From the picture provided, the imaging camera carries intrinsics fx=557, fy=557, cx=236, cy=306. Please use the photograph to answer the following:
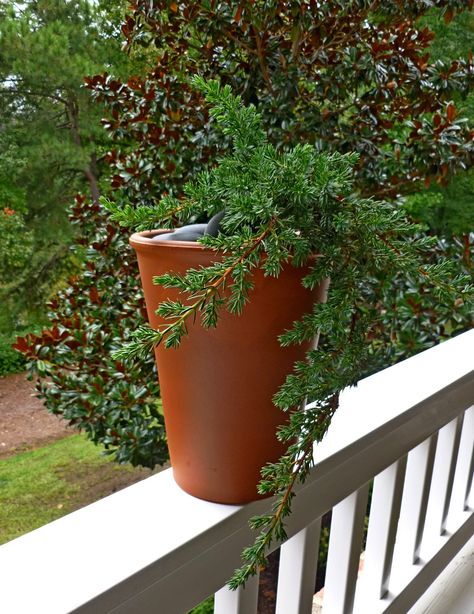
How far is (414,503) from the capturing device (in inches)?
37.9

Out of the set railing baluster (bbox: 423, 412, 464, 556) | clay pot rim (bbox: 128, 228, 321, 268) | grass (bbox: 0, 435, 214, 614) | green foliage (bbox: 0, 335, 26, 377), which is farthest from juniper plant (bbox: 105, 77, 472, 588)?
green foliage (bbox: 0, 335, 26, 377)

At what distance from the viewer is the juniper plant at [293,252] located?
43cm

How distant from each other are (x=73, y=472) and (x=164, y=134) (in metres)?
1.28

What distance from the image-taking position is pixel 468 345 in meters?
1.05

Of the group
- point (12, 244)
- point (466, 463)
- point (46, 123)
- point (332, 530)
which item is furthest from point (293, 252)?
point (12, 244)

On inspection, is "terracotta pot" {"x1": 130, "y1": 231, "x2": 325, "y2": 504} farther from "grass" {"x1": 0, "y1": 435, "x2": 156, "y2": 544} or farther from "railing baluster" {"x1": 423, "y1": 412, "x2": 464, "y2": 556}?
"grass" {"x1": 0, "y1": 435, "x2": 156, "y2": 544}

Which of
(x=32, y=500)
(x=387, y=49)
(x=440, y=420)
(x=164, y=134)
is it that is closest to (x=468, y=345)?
(x=440, y=420)

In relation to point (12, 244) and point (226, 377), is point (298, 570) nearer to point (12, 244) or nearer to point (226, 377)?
point (226, 377)

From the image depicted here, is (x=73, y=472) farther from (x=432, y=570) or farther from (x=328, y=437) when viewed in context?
(x=328, y=437)

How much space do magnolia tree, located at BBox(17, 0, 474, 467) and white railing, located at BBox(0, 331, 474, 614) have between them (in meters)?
0.55

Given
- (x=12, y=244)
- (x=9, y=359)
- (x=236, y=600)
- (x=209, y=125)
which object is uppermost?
(x=209, y=125)

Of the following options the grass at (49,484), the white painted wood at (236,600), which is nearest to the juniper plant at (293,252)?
the white painted wood at (236,600)

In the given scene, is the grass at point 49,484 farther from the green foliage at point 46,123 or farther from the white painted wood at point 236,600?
the white painted wood at point 236,600

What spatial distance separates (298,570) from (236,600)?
12cm
